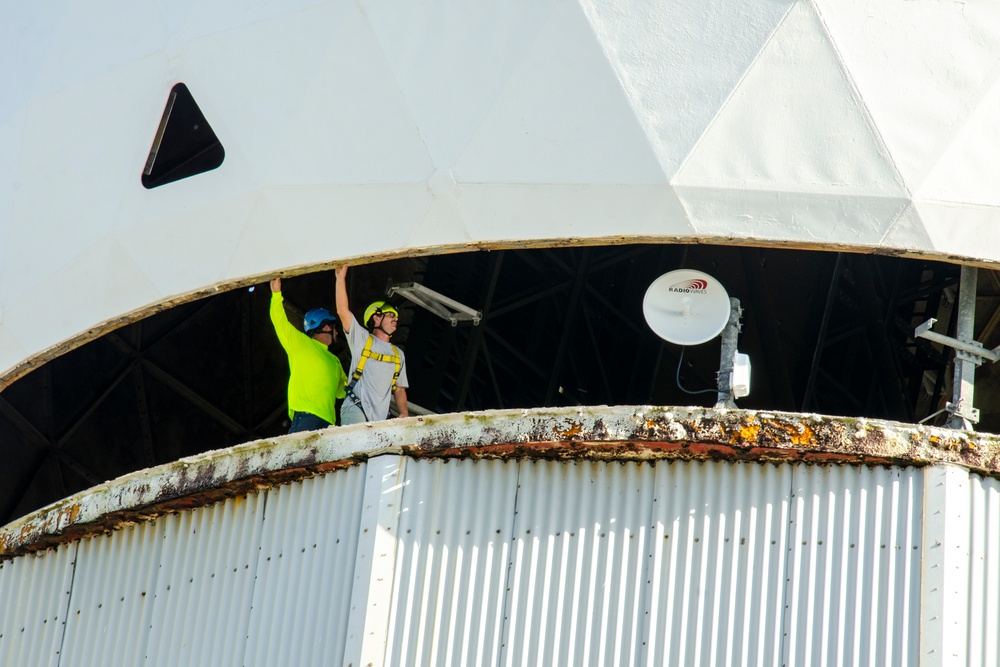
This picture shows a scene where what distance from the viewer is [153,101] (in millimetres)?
10891

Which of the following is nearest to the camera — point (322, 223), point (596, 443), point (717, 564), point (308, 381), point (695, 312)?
point (717, 564)

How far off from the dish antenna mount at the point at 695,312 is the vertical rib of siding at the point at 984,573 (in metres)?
1.97

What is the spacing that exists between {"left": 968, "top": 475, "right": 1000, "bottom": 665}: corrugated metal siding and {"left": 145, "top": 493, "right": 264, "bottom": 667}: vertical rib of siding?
17.1ft

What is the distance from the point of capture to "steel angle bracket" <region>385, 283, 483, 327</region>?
42.1ft

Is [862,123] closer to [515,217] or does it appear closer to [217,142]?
[515,217]

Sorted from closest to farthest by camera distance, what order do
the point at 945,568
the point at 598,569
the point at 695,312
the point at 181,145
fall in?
1. the point at 945,568
2. the point at 598,569
3. the point at 695,312
4. the point at 181,145

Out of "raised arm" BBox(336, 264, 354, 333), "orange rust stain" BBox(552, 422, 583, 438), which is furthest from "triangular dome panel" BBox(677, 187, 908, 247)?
"raised arm" BBox(336, 264, 354, 333)

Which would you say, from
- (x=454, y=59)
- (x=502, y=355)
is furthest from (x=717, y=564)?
(x=502, y=355)

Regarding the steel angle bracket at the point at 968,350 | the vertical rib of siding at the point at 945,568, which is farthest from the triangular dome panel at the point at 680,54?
the vertical rib of siding at the point at 945,568

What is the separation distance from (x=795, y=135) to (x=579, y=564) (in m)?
3.56

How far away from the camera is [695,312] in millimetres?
10070

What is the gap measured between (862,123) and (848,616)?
11.8 ft

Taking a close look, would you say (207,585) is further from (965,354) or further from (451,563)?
(965,354)

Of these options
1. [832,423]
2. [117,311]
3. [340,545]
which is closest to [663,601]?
[832,423]
